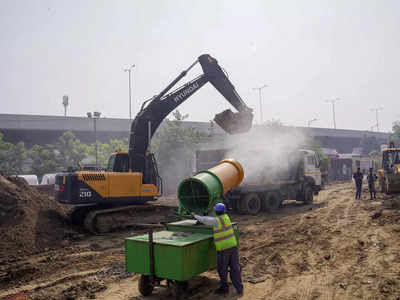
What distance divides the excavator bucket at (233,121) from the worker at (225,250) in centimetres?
803

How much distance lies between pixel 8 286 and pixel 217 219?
483 centimetres

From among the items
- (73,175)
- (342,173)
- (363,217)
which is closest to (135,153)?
(73,175)

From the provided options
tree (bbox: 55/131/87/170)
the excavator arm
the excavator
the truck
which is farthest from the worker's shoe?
tree (bbox: 55/131/87/170)

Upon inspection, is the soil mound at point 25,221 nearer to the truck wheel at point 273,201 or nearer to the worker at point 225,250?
the worker at point 225,250

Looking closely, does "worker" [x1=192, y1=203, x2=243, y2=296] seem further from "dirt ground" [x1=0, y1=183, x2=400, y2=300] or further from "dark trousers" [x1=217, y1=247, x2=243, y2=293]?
"dirt ground" [x1=0, y1=183, x2=400, y2=300]

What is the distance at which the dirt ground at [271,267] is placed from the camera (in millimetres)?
6062

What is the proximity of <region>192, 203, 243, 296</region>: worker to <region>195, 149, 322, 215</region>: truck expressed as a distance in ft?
29.8

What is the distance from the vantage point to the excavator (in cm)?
1131

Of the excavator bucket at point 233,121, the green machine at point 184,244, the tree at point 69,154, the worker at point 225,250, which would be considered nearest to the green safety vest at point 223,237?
the worker at point 225,250

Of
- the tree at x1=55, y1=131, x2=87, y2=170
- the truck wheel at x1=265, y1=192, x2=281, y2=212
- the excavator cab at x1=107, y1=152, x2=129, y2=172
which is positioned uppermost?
the tree at x1=55, y1=131, x2=87, y2=170

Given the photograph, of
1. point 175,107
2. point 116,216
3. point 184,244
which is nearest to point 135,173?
point 116,216

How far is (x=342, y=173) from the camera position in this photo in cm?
4469

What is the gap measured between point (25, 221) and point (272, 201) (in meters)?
→ 10.9

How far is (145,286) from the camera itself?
19.8 feet
